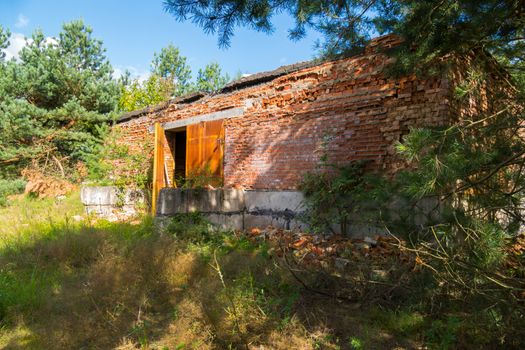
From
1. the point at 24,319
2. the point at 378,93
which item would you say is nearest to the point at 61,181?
the point at 24,319

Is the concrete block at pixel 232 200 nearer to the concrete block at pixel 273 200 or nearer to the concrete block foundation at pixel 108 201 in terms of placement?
the concrete block at pixel 273 200

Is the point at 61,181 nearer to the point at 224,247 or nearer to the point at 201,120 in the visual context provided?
the point at 201,120

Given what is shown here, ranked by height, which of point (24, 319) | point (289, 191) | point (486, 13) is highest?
point (486, 13)

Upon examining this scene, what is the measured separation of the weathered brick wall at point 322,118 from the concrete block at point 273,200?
187 millimetres

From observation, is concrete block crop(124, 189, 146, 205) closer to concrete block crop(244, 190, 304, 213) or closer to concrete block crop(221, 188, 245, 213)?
concrete block crop(221, 188, 245, 213)

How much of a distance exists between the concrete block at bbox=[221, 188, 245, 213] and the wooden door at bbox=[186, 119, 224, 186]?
3.23ft

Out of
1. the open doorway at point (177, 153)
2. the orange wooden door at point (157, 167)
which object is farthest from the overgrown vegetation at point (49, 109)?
the orange wooden door at point (157, 167)

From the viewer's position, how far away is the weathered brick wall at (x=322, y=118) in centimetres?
561

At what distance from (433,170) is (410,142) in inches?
10.9

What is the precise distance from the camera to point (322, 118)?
6.60 meters

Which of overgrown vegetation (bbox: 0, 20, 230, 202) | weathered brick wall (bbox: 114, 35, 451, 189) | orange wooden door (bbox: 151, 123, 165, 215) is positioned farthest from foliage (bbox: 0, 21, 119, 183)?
weathered brick wall (bbox: 114, 35, 451, 189)

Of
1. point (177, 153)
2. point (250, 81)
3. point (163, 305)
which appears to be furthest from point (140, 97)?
point (163, 305)

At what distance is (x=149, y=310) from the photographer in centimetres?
367

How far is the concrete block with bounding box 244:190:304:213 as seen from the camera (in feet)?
21.8
